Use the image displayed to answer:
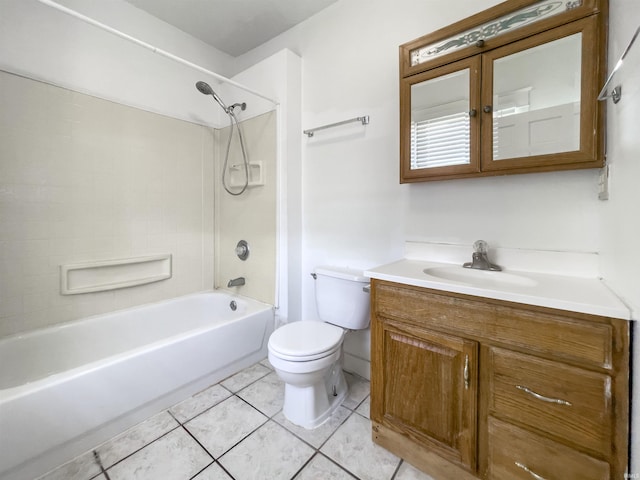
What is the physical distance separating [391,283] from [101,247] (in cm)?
197

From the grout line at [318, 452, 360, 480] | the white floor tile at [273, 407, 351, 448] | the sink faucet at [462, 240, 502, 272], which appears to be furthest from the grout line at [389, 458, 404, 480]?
the sink faucet at [462, 240, 502, 272]

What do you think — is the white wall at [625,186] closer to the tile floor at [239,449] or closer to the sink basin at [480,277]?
the sink basin at [480,277]

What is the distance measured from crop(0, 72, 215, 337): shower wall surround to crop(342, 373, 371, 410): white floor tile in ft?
5.09

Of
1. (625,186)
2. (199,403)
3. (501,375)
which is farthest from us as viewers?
(199,403)

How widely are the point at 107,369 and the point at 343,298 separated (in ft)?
4.04

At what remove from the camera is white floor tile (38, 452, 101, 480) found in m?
1.13

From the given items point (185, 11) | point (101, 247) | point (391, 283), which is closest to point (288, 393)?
point (391, 283)

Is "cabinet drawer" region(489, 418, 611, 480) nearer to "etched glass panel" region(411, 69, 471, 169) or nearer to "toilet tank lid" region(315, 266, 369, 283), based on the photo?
"toilet tank lid" region(315, 266, 369, 283)

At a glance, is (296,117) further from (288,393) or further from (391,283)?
(288,393)

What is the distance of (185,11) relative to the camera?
78.1 inches

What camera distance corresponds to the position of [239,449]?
1255 mm

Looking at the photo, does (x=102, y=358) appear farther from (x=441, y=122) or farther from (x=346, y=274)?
(x=441, y=122)

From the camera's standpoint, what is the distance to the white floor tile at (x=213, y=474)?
1.11 metres

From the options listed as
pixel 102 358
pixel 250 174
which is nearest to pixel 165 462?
pixel 102 358
